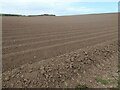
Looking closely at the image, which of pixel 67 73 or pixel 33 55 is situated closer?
pixel 67 73

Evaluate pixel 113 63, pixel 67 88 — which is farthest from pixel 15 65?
pixel 113 63

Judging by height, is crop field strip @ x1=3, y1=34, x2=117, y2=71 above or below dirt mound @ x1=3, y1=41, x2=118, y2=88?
above

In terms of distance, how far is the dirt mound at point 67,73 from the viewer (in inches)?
287

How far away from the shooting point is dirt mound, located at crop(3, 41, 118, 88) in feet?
23.9

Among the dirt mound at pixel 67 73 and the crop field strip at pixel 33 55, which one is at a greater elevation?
the crop field strip at pixel 33 55

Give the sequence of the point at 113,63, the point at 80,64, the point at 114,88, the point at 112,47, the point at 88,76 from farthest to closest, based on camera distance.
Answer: the point at 112,47
the point at 113,63
the point at 80,64
the point at 88,76
the point at 114,88

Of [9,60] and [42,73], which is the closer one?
[42,73]

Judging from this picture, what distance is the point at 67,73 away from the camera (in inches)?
320

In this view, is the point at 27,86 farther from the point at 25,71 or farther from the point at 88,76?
the point at 88,76

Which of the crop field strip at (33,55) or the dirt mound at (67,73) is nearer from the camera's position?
the dirt mound at (67,73)

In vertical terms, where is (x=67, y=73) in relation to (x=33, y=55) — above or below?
below

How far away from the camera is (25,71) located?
787 centimetres

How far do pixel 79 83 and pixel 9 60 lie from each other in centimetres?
370

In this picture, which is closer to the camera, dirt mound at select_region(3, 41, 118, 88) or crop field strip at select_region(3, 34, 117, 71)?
dirt mound at select_region(3, 41, 118, 88)
